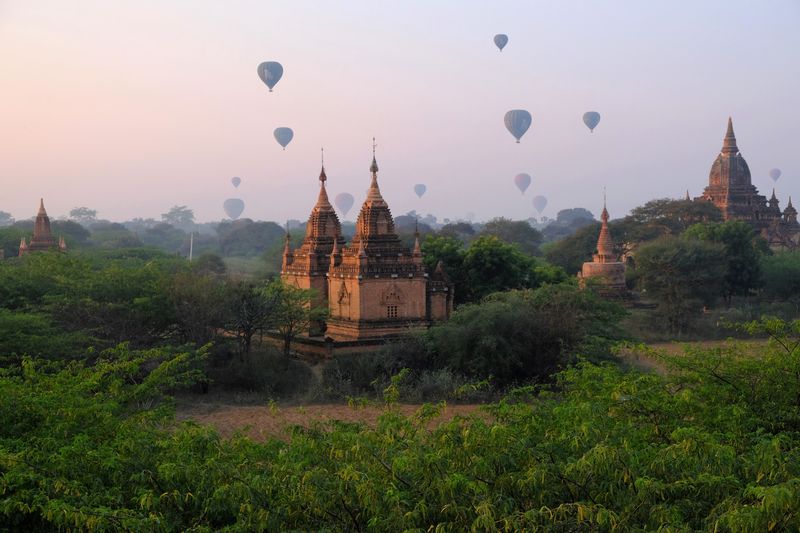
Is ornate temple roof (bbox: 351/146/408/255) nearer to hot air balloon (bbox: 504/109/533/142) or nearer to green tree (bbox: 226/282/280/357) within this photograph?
green tree (bbox: 226/282/280/357)

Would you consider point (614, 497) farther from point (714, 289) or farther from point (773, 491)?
point (714, 289)

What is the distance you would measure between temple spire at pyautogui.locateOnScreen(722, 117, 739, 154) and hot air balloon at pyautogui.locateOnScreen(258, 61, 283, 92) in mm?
38801

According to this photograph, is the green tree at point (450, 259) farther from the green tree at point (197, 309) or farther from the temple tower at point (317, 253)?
the green tree at point (197, 309)

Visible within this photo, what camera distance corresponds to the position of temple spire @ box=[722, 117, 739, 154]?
7844cm

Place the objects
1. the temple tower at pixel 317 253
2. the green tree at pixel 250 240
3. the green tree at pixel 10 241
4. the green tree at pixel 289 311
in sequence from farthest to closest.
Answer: the green tree at pixel 250 240 → the green tree at pixel 10 241 → the temple tower at pixel 317 253 → the green tree at pixel 289 311

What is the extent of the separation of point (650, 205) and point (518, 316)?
4473cm

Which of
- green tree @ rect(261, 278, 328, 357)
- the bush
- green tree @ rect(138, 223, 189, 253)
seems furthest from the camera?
green tree @ rect(138, 223, 189, 253)

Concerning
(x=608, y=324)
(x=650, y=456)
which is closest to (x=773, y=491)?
(x=650, y=456)

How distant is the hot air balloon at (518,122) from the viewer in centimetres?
7206

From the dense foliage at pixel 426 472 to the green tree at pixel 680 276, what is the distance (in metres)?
34.0

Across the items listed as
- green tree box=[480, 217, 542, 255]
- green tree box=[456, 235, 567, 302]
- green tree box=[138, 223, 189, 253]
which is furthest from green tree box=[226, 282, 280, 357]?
green tree box=[138, 223, 189, 253]

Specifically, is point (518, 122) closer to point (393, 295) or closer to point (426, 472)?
point (393, 295)

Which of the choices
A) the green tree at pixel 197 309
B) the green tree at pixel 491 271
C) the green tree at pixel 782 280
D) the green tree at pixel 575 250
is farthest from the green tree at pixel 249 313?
the green tree at pixel 575 250

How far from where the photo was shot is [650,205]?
72500 millimetres
